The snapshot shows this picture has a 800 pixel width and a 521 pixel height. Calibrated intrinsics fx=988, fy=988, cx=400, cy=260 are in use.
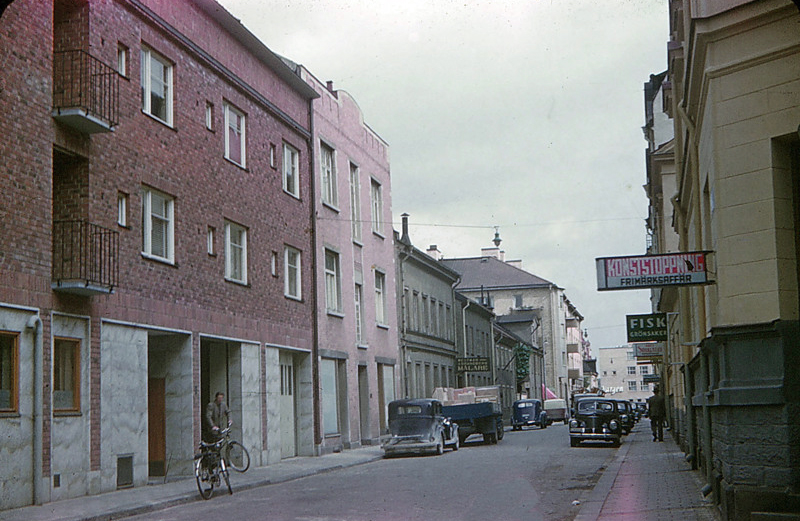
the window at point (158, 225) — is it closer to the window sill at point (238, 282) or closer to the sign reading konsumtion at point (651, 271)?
the window sill at point (238, 282)

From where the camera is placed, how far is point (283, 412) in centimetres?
2780

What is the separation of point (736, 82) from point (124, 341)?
1299cm

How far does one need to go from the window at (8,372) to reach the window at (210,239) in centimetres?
779

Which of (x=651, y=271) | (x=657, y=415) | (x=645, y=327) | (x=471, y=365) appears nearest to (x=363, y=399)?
(x=657, y=415)

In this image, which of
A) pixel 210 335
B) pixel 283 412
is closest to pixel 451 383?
pixel 283 412

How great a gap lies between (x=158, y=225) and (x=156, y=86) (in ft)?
9.99

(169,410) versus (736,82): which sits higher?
(736,82)

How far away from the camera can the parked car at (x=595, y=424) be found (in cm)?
3244

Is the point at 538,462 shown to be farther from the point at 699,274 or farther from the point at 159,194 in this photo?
the point at 699,274

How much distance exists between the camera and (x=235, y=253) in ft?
82.6

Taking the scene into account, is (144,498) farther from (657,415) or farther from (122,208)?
(657,415)

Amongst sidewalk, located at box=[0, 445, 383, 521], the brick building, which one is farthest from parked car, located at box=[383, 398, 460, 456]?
sidewalk, located at box=[0, 445, 383, 521]

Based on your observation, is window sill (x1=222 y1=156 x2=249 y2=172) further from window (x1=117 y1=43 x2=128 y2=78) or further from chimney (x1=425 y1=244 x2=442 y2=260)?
chimney (x1=425 y1=244 x2=442 y2=260)

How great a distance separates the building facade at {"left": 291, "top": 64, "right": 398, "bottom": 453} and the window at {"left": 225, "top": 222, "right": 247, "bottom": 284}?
5.38m
